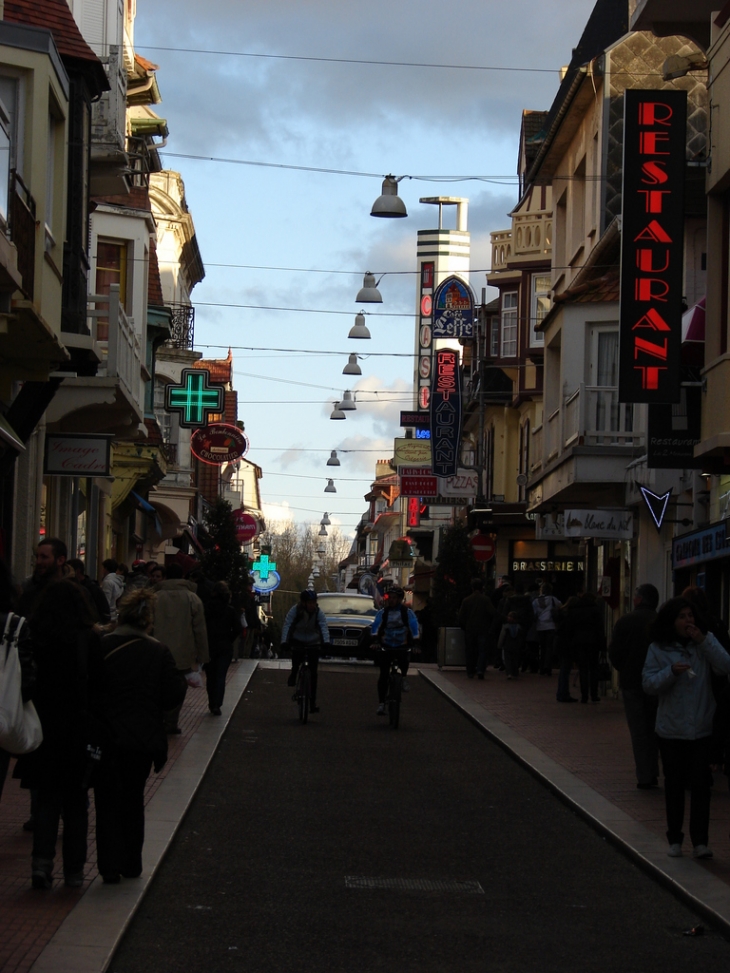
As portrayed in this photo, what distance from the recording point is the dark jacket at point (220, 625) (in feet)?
60.2

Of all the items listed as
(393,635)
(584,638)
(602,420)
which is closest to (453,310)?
(602,420)

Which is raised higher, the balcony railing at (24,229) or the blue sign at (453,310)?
the blue sign at (453,310)

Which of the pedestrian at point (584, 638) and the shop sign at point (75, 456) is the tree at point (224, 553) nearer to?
the pedestrian at point (584, 638)

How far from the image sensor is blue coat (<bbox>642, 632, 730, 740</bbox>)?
10.1 m

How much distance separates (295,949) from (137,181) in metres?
26.6

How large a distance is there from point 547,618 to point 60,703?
21675 millimetres

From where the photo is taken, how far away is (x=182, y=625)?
1562cm

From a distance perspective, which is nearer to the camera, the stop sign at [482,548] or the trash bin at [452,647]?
the trash bin at [452,647]

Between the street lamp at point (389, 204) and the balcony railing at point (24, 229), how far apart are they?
56.1 ft

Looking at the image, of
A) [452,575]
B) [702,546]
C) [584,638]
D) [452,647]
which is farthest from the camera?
[452,575]

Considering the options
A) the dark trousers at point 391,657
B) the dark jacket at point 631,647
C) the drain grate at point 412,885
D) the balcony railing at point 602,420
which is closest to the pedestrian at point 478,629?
the balcony railing at point 602,420

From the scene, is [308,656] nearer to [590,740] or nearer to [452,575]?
[590,740]

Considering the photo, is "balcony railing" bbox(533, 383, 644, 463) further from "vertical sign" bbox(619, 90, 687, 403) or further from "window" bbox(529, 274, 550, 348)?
"window" bbox(529, 274, 550, 348)

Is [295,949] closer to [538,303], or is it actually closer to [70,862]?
[70,862]
